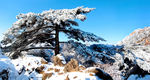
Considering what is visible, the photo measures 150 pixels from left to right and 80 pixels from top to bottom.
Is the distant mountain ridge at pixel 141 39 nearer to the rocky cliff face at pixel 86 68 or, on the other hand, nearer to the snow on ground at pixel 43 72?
the rocky cliff face at pixel 86 68

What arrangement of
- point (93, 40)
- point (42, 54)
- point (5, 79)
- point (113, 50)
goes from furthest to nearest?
1. point (42, 54)
2. point (93, 40)
3. point (113, 50)
4. point (5, 79)

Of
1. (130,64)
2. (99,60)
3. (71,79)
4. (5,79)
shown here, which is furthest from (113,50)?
(5,79)

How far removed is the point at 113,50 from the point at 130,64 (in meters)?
1.45

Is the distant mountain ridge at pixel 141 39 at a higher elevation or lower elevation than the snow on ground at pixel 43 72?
higher

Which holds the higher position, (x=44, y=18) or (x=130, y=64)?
(x=44, y=18)

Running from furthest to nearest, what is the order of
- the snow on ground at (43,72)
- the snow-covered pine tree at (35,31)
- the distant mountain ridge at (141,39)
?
the distant mountain ridge at (141,39)
the snow-covered pine tree at (35,31)
the snow on ground at (43,72)

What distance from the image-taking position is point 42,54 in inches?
419

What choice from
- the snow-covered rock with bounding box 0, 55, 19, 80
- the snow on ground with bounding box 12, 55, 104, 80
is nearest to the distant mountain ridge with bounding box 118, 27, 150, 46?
the snow on ground with bounding box 12, 55, 104, 80

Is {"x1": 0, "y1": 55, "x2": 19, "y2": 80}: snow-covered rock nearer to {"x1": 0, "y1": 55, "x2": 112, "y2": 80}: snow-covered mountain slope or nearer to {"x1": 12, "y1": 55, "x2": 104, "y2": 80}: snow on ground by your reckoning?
{"x1": 0, "y1": 55, "x2": 112, "y2": 80}: snow-covered mountain slope

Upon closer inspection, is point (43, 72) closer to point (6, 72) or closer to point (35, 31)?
point (6, 72)

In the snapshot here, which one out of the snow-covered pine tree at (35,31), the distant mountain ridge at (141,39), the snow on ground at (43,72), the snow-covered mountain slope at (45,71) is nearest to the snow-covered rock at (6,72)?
the snow-covered mountain slope at (45,71)

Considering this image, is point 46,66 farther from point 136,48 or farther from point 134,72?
point 136,48

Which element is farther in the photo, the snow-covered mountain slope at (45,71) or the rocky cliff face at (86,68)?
the rocky cliff face at (86,68)

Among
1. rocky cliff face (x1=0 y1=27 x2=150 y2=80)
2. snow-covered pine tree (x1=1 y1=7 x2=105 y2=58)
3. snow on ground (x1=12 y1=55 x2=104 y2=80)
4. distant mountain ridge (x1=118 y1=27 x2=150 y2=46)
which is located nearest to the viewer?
snow on ground (x1=12 y1=55 x2=104 y2=80)
